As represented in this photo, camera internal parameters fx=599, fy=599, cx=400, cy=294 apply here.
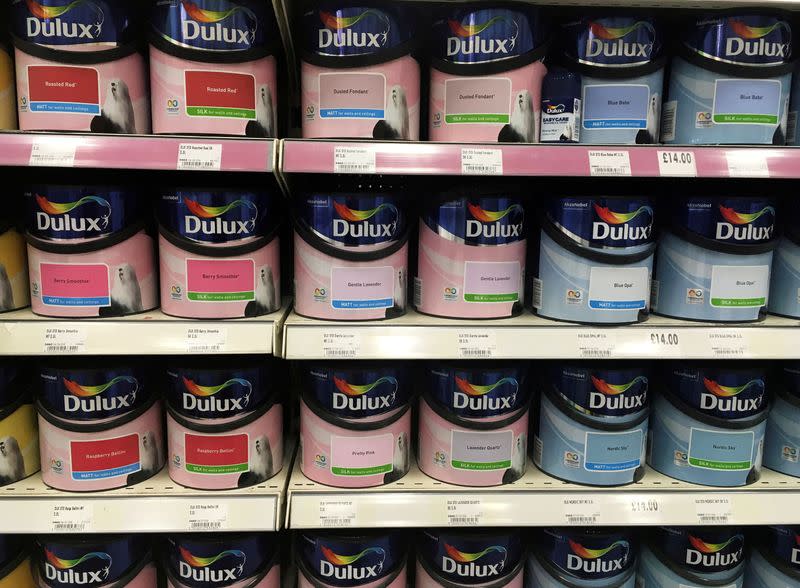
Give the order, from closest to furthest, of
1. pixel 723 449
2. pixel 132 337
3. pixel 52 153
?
1. pixel 52 153
2. pixel 132 337
3. pixel 723 449

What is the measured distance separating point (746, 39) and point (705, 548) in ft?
3.62

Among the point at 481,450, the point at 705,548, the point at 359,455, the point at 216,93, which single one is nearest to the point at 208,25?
the point at 216,93

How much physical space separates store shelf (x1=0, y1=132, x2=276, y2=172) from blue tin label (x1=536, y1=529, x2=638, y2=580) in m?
1.04

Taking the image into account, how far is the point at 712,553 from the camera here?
1359mm

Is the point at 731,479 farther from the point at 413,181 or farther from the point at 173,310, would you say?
the point at 173,310

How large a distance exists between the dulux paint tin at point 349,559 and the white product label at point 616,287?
2.27 feet

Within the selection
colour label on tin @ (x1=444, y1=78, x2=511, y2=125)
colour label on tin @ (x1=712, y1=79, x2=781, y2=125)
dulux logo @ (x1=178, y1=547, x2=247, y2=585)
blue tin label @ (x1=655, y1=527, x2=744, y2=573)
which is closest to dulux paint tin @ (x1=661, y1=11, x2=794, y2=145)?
colour label on tin @ (x1=712, y1=79, x2=781, y2=125)

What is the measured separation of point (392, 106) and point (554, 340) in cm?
59

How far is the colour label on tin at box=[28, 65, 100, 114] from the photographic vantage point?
1180 mm

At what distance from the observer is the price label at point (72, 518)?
1.26 metres

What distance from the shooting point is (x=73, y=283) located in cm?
124

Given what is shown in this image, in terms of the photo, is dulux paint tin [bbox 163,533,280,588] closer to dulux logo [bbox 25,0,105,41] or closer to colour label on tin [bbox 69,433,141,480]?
colour label on tin [bbox 69,433,141,480]

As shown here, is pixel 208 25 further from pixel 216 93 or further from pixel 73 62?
pixel 73 62

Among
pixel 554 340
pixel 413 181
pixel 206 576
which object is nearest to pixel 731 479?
pixel 554 340
